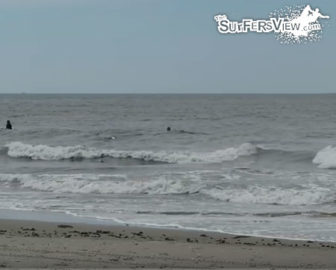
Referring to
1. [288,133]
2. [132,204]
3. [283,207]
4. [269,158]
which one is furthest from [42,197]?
[288,133]

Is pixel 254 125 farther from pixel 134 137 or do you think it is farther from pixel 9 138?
pixel 9 138

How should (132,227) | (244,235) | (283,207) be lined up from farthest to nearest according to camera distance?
(283,207) < (132,227) < (244,235)

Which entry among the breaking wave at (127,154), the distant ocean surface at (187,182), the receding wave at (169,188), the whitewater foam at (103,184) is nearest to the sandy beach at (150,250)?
the distant ocean surface at (187,182)

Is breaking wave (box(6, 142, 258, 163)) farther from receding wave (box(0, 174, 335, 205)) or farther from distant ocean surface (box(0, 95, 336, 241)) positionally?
receding wave (box(0, 174, 335, 205))

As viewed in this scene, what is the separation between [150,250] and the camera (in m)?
8.20

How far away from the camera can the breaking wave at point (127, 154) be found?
2597 centimetres

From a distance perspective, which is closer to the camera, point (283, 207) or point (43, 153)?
point (283, 207)

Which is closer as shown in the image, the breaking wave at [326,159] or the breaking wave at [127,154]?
the breaking wave at [326,159]

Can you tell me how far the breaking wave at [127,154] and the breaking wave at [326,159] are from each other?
12.3 feet

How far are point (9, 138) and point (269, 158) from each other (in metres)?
17.7

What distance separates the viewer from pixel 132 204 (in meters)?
14.0

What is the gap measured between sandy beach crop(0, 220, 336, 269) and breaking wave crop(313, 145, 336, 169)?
1299 centimetres

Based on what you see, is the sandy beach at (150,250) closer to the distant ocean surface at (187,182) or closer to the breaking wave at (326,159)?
the distant ocean surface at (187,182)

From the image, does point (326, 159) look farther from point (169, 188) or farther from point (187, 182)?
point (169, 188)
